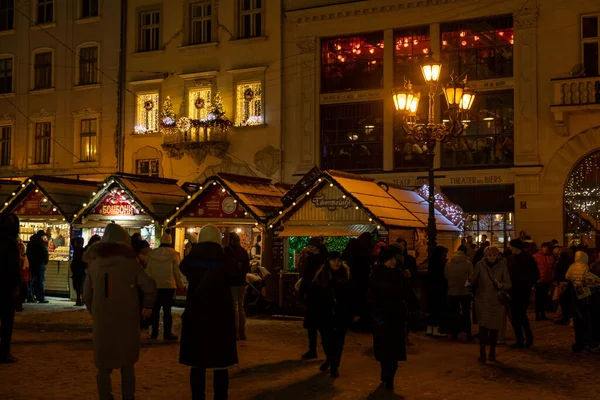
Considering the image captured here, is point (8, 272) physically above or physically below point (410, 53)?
below

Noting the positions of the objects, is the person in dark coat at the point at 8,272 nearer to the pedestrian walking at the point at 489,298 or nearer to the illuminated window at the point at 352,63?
the pedestrian walking at the point at 489,298

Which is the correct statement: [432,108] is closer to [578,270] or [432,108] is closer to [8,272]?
[578,270]

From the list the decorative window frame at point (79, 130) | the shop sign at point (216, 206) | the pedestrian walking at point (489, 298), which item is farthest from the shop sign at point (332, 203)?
the decorative window frame at point (79, 130)

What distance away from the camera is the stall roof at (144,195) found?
22672 mm

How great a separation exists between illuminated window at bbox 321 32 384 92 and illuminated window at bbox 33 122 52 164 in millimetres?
12054

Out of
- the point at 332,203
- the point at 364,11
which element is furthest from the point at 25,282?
the point at 364,11

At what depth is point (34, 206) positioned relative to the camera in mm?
24281

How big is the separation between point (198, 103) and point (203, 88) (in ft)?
2.29

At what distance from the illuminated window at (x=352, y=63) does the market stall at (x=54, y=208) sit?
937 centimetres

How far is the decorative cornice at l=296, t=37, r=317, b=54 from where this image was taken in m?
29.7

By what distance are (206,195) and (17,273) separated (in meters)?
10.4

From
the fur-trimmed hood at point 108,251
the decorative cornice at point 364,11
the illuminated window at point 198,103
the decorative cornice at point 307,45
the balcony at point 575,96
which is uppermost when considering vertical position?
the decorative cornice at point 364,11

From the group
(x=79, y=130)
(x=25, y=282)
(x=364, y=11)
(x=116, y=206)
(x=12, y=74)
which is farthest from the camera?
(x=12, y=74)

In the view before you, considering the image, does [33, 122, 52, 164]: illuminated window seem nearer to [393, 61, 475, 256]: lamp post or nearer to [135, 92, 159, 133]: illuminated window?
[135, 92, 159, 133]: illuminated window
